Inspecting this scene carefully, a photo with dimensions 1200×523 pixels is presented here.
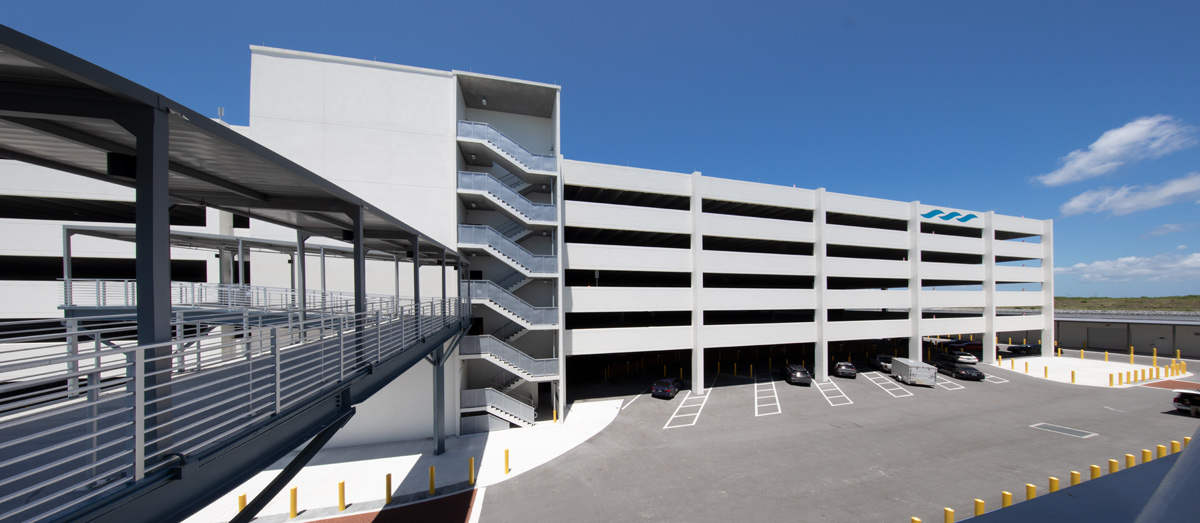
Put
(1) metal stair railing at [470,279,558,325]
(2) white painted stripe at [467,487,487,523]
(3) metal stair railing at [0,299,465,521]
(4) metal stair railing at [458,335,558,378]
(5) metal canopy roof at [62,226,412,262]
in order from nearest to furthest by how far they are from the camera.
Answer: (3) metal stair railing at [0,299,465,521]
(2) white painted stripe at [467,487,487,523]
(5) metal canopy roof at [62,226,412,262]
(4) metal stair railing at [458,335,558,378]
(1) metal stair railing at [470,279,558,325]

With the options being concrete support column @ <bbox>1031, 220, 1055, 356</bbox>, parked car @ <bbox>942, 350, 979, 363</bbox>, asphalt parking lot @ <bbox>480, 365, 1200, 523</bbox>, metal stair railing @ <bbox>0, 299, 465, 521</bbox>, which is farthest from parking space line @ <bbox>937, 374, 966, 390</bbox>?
metal stair railing @ <bbox>0, 299, 465, 521</bbox>

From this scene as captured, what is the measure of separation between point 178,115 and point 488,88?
16625 millimetres

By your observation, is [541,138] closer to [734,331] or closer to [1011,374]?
[734,331]

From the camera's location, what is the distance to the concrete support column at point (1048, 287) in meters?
33.8

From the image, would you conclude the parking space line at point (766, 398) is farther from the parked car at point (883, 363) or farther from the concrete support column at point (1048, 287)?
the concrete support column at point (1048, 287)

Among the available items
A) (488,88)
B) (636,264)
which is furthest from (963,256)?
(488,88)

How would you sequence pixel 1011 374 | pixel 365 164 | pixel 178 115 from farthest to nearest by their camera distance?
pixel 1011 374 < pixel 365 164 < pixel 178 115

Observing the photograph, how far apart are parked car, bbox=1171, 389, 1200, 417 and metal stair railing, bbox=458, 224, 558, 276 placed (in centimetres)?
2867

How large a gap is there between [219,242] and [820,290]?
2988cm

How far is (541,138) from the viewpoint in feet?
74.1

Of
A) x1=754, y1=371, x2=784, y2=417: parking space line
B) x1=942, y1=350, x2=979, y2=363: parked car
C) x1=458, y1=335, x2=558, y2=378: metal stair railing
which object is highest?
x1=458, y1=335, x2=558, y2=378: metal stair railing

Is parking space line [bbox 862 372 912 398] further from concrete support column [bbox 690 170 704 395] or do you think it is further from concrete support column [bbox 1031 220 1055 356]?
concrete support column [bbox 1031 220 1055 356]

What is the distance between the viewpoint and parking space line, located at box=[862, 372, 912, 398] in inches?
882

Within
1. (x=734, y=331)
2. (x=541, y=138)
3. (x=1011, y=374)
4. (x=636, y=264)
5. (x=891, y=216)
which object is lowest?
(x=1011, y=374)
